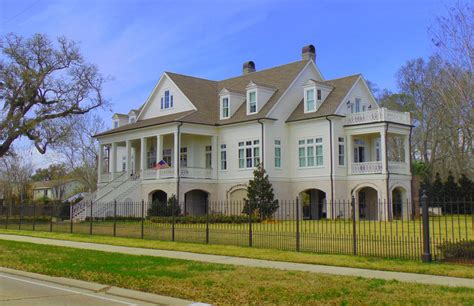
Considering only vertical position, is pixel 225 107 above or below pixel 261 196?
above

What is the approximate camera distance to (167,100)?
44.5m

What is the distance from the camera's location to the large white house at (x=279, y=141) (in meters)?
36.2

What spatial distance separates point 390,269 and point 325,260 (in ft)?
7.17

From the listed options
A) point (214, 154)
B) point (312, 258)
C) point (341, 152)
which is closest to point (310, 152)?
point (341, 152)

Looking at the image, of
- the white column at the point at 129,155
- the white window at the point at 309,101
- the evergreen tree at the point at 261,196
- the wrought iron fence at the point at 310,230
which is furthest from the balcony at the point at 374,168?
the white column at the point at 129,155

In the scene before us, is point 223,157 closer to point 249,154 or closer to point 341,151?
point 249,154

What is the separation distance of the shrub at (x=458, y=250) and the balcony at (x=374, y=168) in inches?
834

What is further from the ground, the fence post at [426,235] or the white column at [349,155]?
the white column at [349,155]

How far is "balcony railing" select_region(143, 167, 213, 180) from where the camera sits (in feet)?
127

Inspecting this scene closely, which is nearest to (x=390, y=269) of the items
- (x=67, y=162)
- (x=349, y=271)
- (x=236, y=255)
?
(x=349, y=271)

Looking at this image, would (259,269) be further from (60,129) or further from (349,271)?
(60,129)

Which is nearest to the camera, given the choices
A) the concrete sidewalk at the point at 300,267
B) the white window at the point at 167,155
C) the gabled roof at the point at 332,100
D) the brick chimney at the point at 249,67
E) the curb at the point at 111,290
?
the curb at the point at 111,290

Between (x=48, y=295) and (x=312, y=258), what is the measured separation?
25.6ft

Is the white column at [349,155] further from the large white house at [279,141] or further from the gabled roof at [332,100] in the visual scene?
the gabled roof at [332,100]
